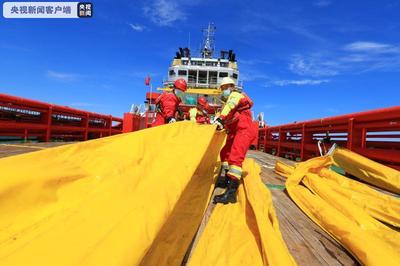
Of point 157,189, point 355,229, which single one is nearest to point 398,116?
point 355,229

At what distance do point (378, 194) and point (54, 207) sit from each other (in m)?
3.06

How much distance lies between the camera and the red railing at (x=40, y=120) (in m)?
7.64

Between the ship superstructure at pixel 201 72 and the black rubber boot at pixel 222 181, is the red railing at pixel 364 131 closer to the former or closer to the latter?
the black rubber boot at pixel 222 181

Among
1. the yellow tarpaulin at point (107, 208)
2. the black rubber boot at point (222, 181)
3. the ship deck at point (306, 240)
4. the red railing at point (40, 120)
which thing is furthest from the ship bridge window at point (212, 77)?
the yellow tarpaulin at point (107, 208)

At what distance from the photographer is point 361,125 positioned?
5.08m

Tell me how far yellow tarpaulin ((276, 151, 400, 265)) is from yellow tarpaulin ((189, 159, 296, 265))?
0.46 meters

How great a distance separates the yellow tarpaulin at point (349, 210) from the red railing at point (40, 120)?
6559mm

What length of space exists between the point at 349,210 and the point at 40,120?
8.83 m

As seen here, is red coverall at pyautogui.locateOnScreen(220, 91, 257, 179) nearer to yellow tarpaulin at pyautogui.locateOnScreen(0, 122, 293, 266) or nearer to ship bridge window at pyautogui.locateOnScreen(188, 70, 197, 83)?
yellow tarpaulin at pyautogui.locateOnScreen(0, 122, 293, 266)

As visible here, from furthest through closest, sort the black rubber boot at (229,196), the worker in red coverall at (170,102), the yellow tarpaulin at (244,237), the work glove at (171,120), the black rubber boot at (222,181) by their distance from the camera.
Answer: the worker in red coverall at (170,102) < the work glove at (171,120) < the black rubber boot at (222,181) < the black rubber boot at (229,196) < the yellow tarpaulin at (244,237)

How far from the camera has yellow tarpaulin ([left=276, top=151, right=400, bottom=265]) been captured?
200cm

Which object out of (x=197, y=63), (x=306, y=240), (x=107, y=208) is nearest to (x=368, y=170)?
(x=306, y=240)

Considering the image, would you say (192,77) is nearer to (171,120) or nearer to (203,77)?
(203,77)

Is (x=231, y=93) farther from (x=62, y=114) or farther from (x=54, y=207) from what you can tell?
(x=62, y=114)
